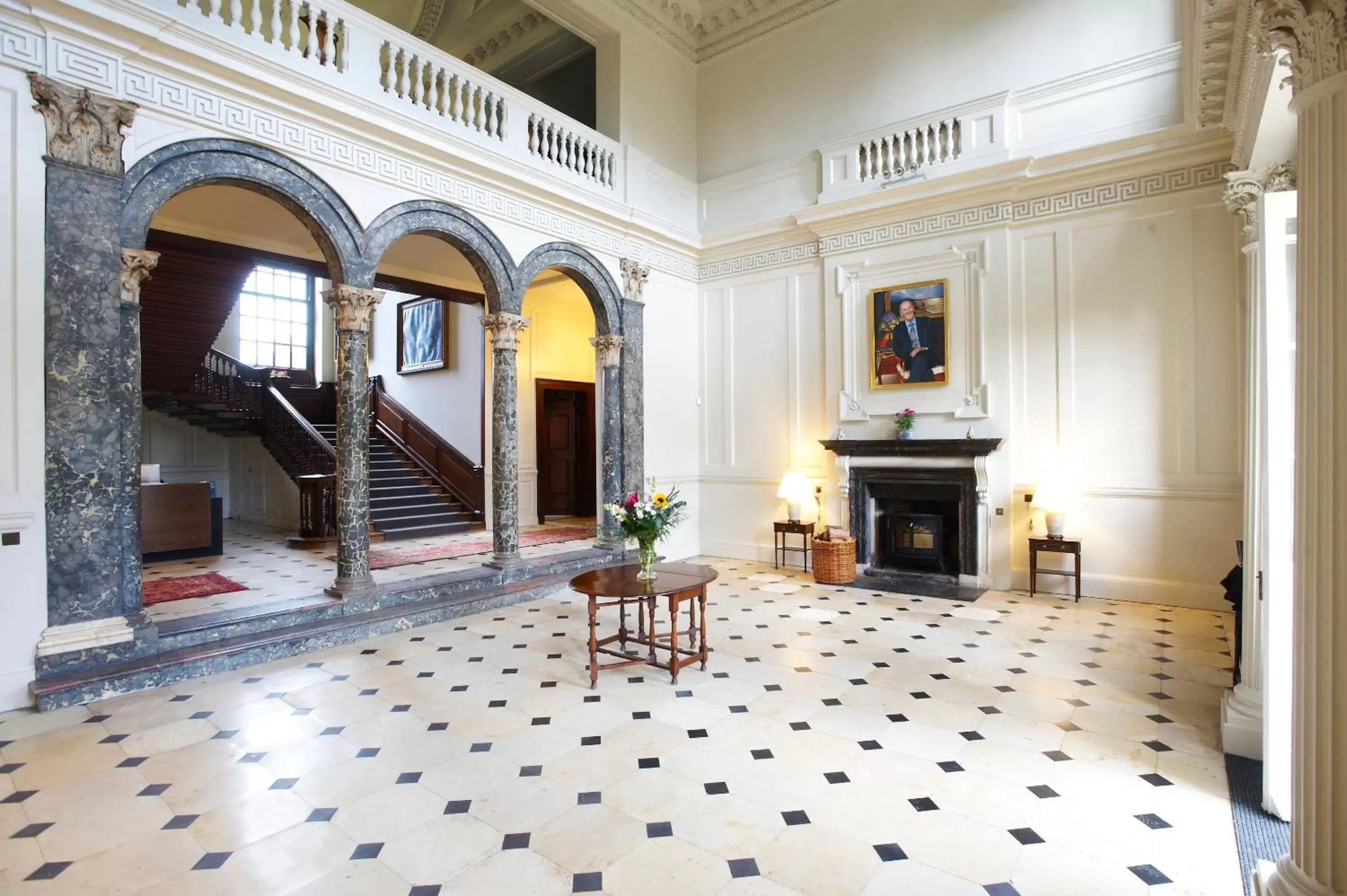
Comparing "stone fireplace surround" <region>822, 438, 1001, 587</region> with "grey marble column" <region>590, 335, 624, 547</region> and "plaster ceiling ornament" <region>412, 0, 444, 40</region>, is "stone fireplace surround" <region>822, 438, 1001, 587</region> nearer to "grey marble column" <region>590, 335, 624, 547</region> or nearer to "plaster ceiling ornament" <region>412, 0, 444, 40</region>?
"grey marble column" <region>590, 335, 624, 547</region>

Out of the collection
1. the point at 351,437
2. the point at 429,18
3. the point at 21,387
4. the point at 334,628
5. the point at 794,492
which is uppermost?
the point at 429,18

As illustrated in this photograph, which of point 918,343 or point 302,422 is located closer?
point 918,343

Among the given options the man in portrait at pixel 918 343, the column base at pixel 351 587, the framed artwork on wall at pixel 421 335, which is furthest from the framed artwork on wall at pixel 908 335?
the framed artwork on wall at pixel 421 335

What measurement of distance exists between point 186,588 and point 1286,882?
8756 millimetres

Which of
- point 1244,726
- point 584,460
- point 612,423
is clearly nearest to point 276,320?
point 584,460

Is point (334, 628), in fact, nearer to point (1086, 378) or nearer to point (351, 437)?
point (351, 437)

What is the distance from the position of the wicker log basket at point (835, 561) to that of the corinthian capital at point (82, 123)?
23.4 ft

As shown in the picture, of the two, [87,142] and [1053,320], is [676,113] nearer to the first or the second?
[1053,320]

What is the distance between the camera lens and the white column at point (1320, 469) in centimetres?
187

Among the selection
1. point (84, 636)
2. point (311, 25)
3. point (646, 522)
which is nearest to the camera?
point (84, 636)

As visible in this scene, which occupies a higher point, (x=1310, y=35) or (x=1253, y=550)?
(x=1310, y=35)

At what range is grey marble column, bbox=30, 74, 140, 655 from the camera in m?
4.31

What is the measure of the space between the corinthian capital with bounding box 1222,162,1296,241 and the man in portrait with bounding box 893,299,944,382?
11.0 ft

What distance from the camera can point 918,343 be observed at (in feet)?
26.0
